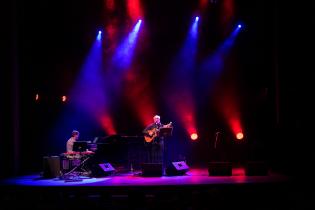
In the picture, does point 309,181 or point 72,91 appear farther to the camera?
point 72,91

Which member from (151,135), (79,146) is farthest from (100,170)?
(151,135)

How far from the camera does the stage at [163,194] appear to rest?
6973mm

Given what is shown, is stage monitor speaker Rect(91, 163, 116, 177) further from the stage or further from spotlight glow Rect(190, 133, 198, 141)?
spotlight glow Rect(190, 133, 198, 141)

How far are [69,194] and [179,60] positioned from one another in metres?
6.97

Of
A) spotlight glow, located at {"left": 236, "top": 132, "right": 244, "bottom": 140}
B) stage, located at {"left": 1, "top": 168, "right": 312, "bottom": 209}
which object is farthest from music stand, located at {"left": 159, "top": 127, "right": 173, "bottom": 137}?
spotlight glow, located at {"left": 236, "top": 132, "right": 244, "bottom": 140}

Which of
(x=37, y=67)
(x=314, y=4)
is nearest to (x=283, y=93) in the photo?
(x=314, y=4)

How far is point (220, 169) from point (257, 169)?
98 centimetres

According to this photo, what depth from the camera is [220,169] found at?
1065 centimetres

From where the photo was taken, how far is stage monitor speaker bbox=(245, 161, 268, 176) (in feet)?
34.1

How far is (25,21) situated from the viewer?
1365cm

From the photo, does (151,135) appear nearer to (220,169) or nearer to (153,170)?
(153,170)

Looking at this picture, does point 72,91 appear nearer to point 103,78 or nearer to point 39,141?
point 103,78

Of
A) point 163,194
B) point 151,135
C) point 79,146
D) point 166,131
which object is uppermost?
point 166,131

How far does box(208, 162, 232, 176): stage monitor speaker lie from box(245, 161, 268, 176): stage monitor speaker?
0.50m
